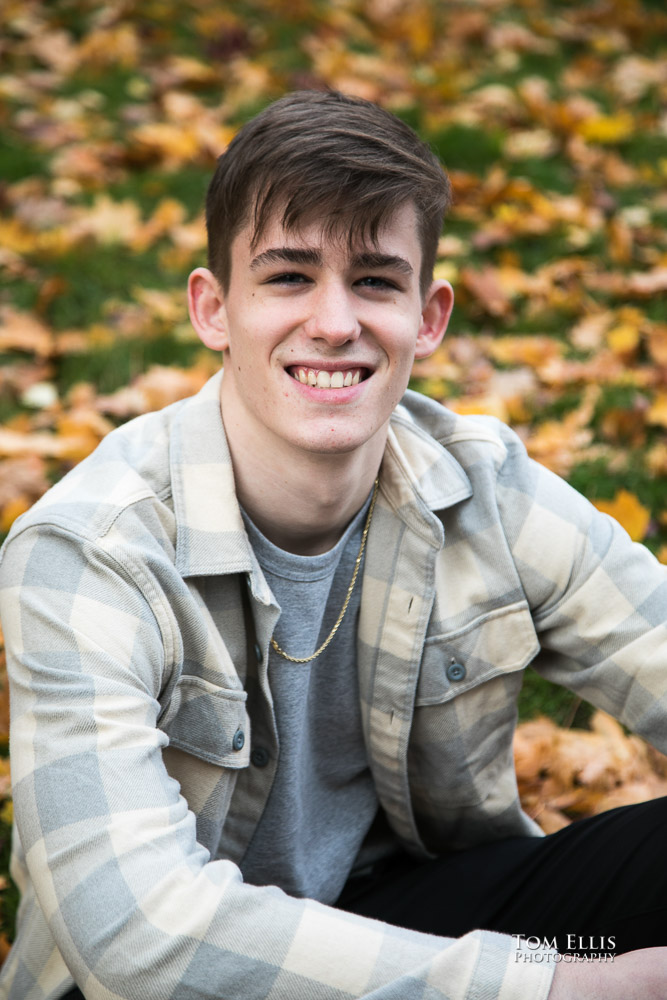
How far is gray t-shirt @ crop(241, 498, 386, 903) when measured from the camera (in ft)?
6.25

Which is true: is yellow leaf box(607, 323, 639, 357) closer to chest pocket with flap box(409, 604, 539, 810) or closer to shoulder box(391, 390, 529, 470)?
shoulder box(391, 390, 529, 470)

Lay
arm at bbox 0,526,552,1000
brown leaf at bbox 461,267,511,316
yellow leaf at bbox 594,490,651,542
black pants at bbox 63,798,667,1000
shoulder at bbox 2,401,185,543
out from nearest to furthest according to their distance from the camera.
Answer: arm at bbox 0,526,552,1000 < shoulder at bbox 2,401,185,543 < black pants at bbox 63,798,667,1000 < yellow leaf at bbox 594,490,651,542 < brown leaf at bbox 461,267,511,316

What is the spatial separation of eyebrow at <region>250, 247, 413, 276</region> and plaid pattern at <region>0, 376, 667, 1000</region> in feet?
0.98

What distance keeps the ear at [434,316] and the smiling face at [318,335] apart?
219 millimetres

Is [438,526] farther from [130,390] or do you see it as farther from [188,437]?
[130,390]

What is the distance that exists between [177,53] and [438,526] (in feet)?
16.0

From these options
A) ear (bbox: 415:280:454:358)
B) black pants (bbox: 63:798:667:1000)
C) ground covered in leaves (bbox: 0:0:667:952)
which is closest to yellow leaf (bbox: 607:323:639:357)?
ground covered in leaves (bbox: 0:0:667:952)

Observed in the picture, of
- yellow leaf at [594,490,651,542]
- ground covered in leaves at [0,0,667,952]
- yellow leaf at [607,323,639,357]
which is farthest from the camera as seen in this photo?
yellow leaf at [607,323,639,357]

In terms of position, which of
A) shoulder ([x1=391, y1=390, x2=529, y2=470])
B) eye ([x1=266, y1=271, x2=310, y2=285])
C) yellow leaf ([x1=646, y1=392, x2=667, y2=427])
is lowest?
yellow leaf ([x1=646, y1=392, x2=667, y2=427])

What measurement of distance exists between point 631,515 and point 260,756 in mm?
1466

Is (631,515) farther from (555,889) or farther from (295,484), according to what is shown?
(295,484)

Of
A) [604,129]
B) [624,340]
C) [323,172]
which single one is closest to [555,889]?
[323,172]

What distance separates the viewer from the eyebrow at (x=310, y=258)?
1.79 meters

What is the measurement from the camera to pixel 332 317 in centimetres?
179
